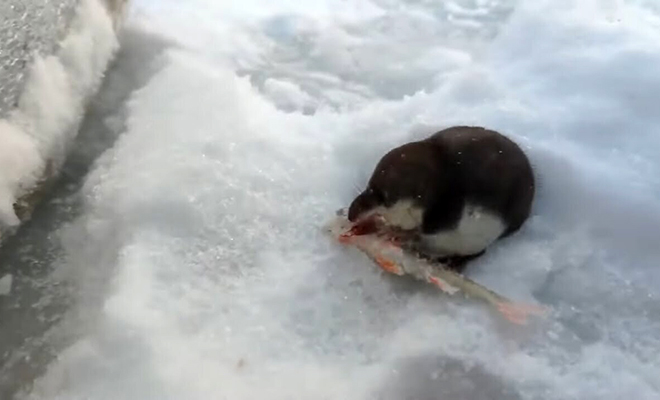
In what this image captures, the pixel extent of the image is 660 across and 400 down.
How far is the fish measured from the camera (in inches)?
58.5

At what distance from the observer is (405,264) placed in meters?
1.54

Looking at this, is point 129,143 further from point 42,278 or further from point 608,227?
point 608,227

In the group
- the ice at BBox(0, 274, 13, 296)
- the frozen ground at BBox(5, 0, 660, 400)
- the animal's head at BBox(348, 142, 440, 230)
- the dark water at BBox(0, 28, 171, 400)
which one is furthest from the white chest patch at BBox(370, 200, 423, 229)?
the ice at BBox(0, 274, 13, 296)

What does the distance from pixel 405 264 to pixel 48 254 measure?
0.63m

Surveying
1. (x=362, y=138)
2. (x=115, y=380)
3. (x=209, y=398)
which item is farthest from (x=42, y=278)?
(x=362, y=138)

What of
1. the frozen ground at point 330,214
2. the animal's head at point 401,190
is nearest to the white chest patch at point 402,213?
the animal's head at point 401,190

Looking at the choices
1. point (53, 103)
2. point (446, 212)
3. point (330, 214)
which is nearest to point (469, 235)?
point (446, 212)

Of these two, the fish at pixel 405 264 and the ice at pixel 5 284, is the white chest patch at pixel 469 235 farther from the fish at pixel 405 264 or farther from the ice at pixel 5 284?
the ice at pixel 5 284

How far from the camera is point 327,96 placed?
1.99m

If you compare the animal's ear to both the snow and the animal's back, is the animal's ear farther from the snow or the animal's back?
the snow

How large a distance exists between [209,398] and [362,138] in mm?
677

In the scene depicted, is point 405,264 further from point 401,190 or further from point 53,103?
point 53,103

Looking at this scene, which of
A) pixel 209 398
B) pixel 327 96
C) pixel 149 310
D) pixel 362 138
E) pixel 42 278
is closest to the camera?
pixel 209 398

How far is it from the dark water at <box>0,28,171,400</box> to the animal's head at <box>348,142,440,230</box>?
494 mm
